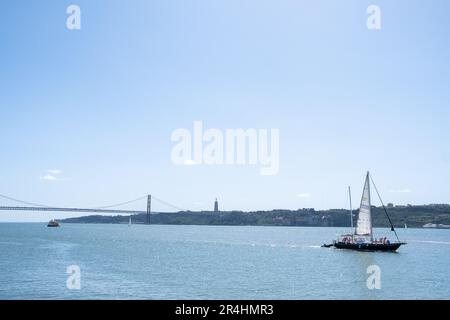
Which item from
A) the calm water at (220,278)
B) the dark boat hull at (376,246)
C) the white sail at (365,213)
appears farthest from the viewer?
the white sail at (365,213)

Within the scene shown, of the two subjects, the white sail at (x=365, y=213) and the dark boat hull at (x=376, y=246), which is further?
the white sail at (x=365, y=213)

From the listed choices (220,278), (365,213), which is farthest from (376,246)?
(220,278)

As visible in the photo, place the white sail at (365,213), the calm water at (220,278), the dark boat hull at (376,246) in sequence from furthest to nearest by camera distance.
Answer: the white sail at (365,213) → the dark boat hull at (376,246) → the calm water at (220,278)

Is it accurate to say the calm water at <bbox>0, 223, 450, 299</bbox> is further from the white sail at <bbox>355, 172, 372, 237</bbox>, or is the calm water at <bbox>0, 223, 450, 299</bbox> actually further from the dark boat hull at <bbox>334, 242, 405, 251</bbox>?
the white sail at <bbox>355, 172, 372, 237</bbox>

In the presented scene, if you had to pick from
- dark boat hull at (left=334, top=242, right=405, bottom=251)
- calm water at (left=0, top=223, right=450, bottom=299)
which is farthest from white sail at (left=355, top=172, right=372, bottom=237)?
calm water at (left=0, top=223, right=450, bottom=299)

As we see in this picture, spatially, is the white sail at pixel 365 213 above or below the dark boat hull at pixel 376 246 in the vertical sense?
above

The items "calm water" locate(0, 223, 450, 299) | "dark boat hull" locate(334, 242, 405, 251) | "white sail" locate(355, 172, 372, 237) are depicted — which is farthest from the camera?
"white sail" locate(355, 172, 372, 237)

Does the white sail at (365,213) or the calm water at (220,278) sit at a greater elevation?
the white sail at (365,213)

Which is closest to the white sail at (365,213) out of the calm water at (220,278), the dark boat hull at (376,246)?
the dark boat hull at (376,246)

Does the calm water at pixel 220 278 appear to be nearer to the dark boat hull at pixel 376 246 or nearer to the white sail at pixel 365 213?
the dark boat hull at pixel 376 246

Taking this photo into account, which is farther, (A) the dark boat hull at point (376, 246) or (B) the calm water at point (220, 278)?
(A) the dark boat hull at point (376, 246)
